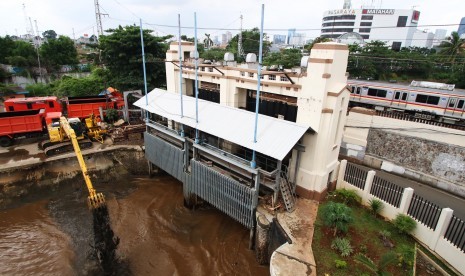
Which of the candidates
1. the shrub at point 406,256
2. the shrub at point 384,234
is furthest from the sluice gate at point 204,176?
the shrub at point 406,256

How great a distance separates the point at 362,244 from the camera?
499 inches

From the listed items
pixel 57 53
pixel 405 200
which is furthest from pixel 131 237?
pixel 57 53

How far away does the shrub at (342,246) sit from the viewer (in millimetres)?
11948

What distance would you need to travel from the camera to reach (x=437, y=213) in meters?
12.8

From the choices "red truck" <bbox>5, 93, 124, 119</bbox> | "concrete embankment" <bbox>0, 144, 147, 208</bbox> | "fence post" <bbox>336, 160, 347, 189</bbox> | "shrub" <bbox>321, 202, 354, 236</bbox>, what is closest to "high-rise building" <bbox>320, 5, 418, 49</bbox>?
"red truck" <bbox>5, 93, 124, 119</bbox>

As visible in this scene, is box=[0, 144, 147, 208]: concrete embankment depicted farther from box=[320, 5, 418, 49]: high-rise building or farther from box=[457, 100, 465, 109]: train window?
box=[320, 5, 418, 49]: high-rise building

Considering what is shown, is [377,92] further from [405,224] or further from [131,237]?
[131,237]

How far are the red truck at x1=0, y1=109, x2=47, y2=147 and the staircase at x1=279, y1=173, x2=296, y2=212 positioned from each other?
76.6 feet

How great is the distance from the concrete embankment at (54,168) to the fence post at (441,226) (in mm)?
21503

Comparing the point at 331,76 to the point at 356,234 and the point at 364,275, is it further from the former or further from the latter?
the point at 364,275

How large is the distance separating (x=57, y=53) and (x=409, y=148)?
6308 cm

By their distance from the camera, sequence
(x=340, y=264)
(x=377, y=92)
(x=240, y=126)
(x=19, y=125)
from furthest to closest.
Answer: (x=377, y=92), (x=19, y=125), (x=240, y=126), (x=340, y=264)

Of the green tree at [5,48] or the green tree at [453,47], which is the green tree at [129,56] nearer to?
the green tree at [5,48]

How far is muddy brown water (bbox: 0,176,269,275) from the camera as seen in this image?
47.0ft
